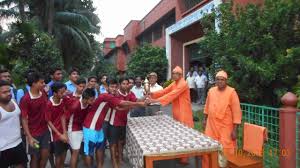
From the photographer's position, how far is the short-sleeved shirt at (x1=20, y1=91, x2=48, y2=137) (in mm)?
4562

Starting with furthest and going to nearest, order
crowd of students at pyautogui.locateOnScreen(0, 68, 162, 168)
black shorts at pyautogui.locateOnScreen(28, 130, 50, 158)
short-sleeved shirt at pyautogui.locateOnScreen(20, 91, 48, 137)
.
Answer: black shorts at pyautogui.locateOnScreen(28, 130, 50, 158)
short-sleeved shirt at pyautogui.locateOnScreen(20, 91, 48, 137)
crowd of students at pyautogui.locateOnScreen(0, 68, 162, 168)

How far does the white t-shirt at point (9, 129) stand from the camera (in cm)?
397

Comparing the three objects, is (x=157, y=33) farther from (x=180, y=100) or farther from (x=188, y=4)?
(x=180, y=100)

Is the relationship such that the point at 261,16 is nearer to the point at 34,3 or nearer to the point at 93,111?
the point at 93,111

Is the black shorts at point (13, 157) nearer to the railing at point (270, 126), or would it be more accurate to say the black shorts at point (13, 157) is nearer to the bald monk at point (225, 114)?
the bald monk at point (225, 114)

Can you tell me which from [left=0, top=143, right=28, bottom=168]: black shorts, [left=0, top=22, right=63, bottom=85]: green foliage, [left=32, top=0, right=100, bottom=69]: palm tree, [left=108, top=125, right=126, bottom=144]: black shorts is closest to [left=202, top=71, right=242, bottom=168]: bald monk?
[left=108, top=125, right=126, bottom=144]: black shorts

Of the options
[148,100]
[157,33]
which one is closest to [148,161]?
[148,100]

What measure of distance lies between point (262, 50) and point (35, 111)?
13.8ft

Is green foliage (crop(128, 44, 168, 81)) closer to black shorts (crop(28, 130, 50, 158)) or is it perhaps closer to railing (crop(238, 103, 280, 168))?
railing (crop(238, 103, 280, 168))

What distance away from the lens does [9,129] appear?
4031mm

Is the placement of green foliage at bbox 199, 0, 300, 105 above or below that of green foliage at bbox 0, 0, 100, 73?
below

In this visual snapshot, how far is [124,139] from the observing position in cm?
600

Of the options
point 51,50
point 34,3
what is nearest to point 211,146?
point 51,50

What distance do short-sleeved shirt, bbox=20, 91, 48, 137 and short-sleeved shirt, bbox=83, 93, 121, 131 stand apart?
61cm
